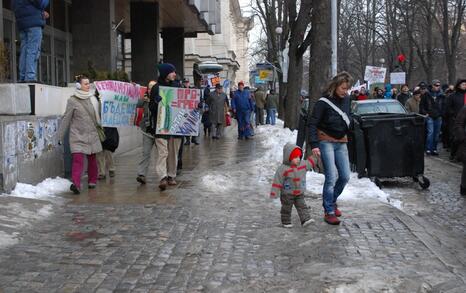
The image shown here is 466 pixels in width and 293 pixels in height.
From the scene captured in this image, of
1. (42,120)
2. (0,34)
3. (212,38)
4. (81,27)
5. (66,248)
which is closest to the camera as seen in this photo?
(66,248)

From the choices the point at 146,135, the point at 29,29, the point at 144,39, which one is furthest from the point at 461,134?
the point at 144,39

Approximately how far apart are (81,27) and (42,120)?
962cm

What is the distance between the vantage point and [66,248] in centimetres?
587

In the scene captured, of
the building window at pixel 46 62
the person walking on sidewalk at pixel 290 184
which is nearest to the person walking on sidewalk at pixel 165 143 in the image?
the person walking on sidewalk at pixel 290 184

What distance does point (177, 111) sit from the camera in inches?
378

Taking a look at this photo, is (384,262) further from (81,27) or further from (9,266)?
(81,27)

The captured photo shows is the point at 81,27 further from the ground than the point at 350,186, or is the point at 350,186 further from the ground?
the point at 81,27

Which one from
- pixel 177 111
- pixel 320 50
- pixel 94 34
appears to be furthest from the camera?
pixel 94 34

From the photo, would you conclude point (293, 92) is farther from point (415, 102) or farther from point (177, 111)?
point (177, 111)

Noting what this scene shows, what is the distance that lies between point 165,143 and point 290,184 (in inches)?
121

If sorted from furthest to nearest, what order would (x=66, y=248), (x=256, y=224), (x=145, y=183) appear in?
(x=145, y=183)
(x=256, y=224)
(x=66, y=248)

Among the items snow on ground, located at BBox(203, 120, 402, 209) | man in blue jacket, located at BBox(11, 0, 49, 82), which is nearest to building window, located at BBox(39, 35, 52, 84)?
snow on ground, located at BBox(203, 120, 402, 209)

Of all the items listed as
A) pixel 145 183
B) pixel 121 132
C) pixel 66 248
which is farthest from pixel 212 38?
pixel 66 248

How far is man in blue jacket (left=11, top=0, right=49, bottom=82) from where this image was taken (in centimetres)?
903
